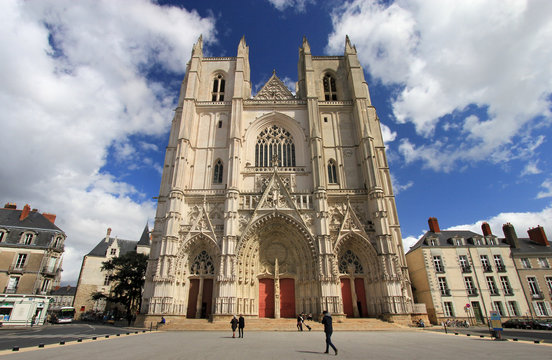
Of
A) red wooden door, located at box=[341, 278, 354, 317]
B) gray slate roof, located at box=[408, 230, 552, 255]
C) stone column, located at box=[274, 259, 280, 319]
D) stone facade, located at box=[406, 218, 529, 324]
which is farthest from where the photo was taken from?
gray slate roof, located at box=[408, 230, 552, 255]

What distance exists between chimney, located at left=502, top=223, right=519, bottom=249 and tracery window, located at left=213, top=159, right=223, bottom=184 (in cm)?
2618

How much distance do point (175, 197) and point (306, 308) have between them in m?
11.6

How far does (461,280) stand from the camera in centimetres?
2281

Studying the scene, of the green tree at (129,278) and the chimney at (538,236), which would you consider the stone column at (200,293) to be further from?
the chimney at (538,236)

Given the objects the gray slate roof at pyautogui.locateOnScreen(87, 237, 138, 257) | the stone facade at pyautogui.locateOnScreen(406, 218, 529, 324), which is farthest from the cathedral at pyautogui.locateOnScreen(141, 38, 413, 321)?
the gray slate roof at pyautogui.locateOnScreen(87, 237, 138, 257)

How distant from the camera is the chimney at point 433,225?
87.2 ft

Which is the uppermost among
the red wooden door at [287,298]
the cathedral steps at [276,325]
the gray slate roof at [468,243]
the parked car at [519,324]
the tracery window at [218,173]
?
the tracery window at [218,173]

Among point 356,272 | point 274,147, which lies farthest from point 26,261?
point 356,272

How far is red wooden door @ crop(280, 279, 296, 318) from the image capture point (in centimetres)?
1858

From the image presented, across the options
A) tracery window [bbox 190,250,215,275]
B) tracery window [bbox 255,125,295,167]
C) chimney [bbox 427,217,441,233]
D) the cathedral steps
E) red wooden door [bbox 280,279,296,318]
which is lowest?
the cathedral steps

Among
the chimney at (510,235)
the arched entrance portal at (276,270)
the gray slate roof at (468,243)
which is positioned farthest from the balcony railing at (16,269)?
the chimney at (510,235)

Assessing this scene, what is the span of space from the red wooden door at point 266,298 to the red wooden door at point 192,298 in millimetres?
4402

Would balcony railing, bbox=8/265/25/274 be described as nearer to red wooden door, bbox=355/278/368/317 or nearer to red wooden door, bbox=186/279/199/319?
red wooden door, bbox=186/279/199/319

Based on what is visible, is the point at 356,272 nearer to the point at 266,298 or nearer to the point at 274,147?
the point at 266,298
